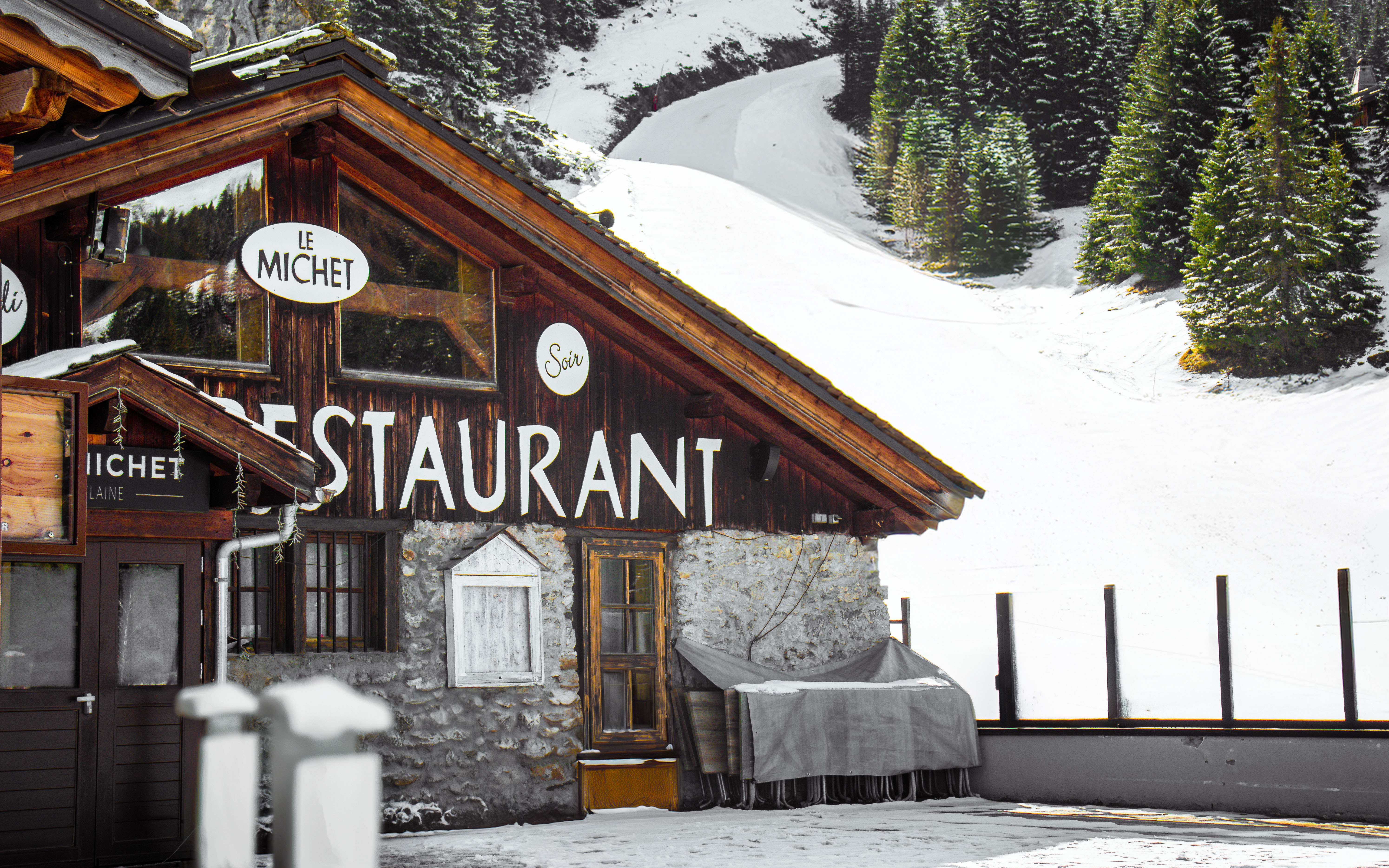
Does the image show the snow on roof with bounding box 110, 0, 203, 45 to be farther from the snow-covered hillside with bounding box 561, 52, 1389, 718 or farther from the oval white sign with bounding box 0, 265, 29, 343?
the snow-covered hillside with bounding box 561, 52, 1389, 718

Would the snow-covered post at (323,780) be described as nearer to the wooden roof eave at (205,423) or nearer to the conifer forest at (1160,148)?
the wooden roof eave at (205,423)

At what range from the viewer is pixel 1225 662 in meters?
11.6

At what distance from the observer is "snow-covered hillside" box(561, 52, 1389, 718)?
551 inches

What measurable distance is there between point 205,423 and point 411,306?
3.13 m

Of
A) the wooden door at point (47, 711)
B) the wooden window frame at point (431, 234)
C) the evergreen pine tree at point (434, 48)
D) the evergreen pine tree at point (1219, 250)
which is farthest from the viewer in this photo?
the evergreen pine tree at point (434, 48)

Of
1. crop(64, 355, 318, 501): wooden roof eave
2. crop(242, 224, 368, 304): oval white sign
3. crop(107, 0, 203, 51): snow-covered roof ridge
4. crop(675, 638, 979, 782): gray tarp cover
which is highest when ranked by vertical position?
crop(242, 224, 368, 304): oval white sign

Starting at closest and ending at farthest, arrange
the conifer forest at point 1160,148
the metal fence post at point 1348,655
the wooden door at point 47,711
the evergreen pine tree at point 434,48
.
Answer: the wooden door at point 47,711 < the metal fence post at point 1348,655 < the conifer forest at point 1160,148 < the evergreen pine tree at point 434,48

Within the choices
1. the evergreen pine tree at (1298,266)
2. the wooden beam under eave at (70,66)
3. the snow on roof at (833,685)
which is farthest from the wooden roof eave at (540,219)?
the evergreen pine tree at (1298,266)

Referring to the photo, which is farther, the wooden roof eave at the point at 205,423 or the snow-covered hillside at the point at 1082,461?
the snow-covered hillside at the point at 1082,461

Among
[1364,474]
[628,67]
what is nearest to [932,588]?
[1364,474]

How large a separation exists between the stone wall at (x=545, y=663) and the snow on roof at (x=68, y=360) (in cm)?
261

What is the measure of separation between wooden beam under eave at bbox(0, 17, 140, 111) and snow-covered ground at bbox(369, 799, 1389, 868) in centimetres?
514

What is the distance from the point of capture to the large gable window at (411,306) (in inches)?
441

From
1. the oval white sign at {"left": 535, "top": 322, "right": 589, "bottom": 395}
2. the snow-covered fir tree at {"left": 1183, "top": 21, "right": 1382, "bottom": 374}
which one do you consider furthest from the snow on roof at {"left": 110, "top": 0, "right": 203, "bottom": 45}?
the snow-covered fir tree at {"left": 1183, "top": 21, "right": 1382, "bottom": 374}
